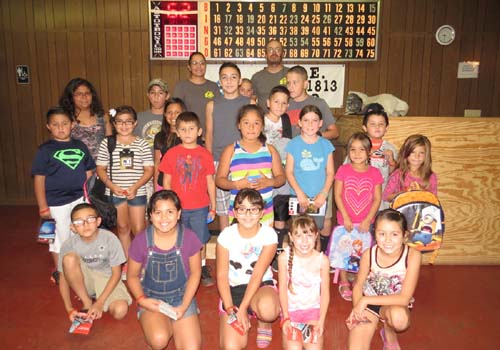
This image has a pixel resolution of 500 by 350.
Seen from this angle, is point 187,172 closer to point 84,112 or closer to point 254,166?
point 254,166

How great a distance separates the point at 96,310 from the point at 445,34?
5.81 meters

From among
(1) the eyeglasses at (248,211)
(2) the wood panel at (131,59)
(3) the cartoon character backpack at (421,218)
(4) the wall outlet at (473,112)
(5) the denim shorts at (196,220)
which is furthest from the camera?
(4) the wall outlet at (473,112)

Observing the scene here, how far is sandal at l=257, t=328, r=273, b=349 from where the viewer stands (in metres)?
2.68

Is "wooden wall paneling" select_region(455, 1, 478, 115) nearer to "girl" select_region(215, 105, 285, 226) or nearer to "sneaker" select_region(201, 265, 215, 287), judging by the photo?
"girl" select_region(215, 105, 285, 226)

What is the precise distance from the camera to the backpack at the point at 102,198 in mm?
3361

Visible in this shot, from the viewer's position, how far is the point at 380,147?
3.57 metres

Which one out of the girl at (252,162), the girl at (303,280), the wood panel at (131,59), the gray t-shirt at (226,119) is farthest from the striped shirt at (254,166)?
the wood panel at (131,59)

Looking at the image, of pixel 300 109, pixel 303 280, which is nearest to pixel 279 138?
pixel 300 109

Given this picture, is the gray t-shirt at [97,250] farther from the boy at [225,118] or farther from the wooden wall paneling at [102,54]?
the wooden wall paneling at [102,54]

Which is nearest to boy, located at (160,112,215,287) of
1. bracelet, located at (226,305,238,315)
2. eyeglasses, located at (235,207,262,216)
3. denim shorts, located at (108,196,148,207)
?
denim shorts, located at (108,196,148,207)

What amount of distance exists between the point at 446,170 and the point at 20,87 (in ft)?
18.9

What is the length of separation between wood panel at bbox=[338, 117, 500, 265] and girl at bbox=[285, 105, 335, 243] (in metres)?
0.75

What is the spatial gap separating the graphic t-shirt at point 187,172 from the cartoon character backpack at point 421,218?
1.53 metres

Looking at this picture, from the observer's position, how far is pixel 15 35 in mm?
5816
